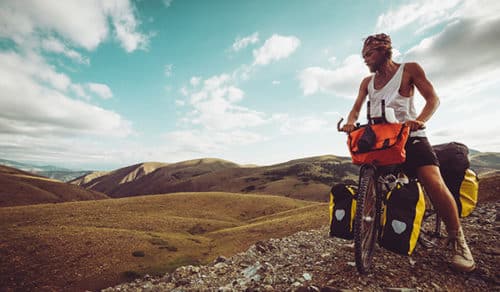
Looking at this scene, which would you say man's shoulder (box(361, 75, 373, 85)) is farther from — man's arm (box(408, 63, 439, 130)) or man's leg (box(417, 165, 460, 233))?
man's leg (box(417, 165, 460, 233))

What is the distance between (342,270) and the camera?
19.0 ft

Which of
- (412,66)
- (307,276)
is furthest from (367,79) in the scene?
(307,276)

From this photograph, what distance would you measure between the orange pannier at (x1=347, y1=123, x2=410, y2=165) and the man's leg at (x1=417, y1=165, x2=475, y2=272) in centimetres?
85

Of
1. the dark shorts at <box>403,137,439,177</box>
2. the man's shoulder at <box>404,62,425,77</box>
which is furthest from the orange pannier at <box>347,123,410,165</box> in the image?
the man's shoulder at <box>404,62,425,77</box>

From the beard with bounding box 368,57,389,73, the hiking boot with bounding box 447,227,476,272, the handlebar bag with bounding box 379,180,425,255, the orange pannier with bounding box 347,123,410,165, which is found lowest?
the hiking boot with bounding box 447,227,476,272

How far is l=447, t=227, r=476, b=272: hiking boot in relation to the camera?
16.8 ft

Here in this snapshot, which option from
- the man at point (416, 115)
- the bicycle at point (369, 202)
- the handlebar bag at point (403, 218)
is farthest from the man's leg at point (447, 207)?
the bicycle at point (369, 202)

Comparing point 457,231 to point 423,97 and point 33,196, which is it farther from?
point 33,196

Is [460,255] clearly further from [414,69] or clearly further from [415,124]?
[414,69]

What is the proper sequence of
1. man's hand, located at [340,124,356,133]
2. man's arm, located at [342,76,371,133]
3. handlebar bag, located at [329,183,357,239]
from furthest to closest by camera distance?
1. man's arm, located at [342,76,371,133]
2. man's hand, located at [340,124,356,133]
3. handlebar bag, located at [329,183,357,239]

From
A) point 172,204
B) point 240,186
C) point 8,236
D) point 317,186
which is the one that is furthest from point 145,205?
point 240,186

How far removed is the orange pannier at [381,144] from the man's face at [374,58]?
4.77ft

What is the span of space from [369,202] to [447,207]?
4.58 feet

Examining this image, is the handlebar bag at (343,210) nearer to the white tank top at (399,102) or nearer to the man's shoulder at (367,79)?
the white tank top at (399,102)
